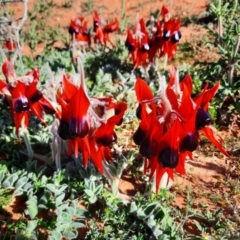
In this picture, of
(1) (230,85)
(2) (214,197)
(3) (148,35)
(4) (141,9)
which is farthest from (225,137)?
(4) (141,9)

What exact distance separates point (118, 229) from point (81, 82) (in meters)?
0.78

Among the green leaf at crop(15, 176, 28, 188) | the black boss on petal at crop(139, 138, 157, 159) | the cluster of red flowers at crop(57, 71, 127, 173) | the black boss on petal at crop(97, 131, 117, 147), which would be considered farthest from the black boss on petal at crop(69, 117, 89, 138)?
the green leaf at crop(15, 176, 28, 188)

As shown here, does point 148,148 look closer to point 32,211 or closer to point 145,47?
point 32,211

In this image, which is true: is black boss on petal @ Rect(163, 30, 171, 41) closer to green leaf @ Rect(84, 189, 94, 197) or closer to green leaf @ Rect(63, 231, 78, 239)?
green leaf @ Rect(84, 189, 94, 197)

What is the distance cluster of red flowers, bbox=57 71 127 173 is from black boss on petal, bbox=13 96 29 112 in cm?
40

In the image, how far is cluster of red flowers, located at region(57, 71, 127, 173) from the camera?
5.84 ft

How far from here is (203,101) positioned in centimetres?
188

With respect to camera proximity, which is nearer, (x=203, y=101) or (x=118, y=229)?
(x=203, y=101)

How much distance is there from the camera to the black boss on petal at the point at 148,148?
1762 millimetres

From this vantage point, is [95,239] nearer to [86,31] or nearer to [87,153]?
[87,153]

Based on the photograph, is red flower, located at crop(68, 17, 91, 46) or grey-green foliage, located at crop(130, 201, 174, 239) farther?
red flower, located at crop(68, 17, 91, 46)

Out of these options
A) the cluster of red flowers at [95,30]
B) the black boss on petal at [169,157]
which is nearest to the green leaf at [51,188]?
the black boss on petal at [169,157]

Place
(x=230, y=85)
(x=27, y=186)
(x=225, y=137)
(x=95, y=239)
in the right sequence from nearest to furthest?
(x=95, y=239) → (x=27, y=186) → (x=225, y=137) → (x=230, y=85)

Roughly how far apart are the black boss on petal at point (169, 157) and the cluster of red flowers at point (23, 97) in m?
0.69
